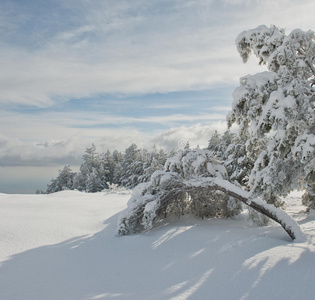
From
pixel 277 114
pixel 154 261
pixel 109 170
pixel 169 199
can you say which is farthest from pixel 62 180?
pixel 277 114

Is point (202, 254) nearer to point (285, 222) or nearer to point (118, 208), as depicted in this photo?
point (285, 222)

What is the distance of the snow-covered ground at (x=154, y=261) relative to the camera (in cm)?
473

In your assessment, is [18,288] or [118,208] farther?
[118,208]

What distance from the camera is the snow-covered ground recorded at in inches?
186

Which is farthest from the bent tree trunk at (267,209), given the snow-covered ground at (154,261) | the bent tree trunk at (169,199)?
the snow-covered ground at (154,261)

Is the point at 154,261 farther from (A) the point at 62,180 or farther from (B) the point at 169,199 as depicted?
(A) the point at 62,180

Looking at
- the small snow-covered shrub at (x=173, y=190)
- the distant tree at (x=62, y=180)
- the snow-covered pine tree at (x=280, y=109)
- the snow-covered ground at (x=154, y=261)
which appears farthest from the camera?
the distant tree at (x=62, y=180)

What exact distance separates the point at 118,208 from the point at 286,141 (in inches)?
327

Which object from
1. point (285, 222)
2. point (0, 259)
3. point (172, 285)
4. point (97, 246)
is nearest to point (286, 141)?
point (285, 222)

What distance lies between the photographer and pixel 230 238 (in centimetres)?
697

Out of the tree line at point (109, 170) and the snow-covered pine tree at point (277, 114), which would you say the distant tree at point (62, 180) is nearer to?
the tree line at point (109, 170)

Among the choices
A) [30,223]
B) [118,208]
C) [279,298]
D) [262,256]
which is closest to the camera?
[279,298]

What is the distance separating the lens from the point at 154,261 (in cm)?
618

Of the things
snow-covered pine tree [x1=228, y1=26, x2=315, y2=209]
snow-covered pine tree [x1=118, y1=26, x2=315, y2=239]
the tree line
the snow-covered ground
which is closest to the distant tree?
the tree line
